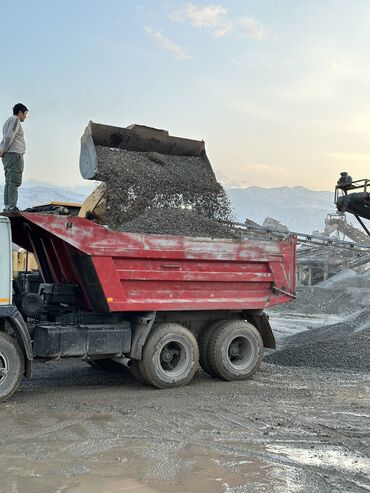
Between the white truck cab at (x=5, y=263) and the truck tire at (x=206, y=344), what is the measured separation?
8.99 feet

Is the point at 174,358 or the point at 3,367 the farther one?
the point at 174,358

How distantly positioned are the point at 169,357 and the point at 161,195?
2.22m

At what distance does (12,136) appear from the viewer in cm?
796

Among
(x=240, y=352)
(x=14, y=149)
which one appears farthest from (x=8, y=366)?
(x=240, y=352)

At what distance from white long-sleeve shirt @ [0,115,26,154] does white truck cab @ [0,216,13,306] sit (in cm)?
170

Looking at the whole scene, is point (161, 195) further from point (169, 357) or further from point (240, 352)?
point (240, 352)

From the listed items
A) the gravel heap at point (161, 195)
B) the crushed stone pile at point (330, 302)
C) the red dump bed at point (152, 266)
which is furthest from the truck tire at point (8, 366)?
the crushed stone pile at point (330, 302)

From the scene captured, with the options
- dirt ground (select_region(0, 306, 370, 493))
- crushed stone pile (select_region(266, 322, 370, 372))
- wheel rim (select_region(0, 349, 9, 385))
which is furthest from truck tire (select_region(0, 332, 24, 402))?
crushed stone pile (select_region(266, 322, 370, 372))

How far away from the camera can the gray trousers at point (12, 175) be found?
784 centimetres

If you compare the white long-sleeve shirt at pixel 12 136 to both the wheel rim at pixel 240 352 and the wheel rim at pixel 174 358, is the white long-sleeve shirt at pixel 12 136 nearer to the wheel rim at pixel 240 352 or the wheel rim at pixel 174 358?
the wheel rim at pixel 174 358

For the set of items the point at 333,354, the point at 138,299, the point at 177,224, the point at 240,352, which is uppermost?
the point at 177,224

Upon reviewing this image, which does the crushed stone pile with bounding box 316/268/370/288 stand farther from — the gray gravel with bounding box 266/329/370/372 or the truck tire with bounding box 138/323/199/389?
the truck tire with bounding box 138/323/199/389

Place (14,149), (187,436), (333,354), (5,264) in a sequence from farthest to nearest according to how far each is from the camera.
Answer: (333,354)
(14,149)
(5,264)
(187,436)

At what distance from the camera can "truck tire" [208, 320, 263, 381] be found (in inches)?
318
